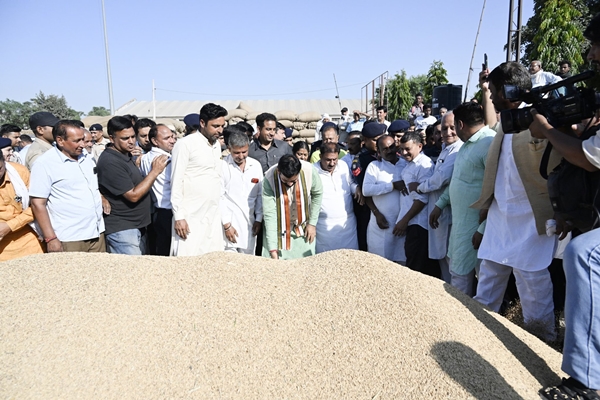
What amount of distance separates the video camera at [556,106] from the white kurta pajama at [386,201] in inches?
80.4

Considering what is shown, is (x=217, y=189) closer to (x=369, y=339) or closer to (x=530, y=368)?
(x=369, y=339)

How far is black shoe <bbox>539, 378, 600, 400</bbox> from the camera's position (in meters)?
1.71

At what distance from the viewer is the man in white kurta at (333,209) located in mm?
4379

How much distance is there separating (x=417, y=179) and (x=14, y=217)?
10.8ft

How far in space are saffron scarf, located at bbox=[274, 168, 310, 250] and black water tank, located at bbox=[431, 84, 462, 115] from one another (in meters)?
8.33

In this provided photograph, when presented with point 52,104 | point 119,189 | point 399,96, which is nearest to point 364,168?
point 119,189

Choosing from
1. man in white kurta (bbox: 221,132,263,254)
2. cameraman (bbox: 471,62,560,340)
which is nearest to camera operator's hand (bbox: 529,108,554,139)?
cameraman (bbox: 471,62,560,340)

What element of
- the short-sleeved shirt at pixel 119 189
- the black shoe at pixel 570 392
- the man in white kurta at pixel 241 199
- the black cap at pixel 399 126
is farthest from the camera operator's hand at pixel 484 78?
the short-sleeved shirt at pixel 119 189

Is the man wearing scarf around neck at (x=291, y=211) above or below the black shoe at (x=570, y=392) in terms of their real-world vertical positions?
above

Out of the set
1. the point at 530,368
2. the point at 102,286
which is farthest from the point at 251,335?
the point at 530,368

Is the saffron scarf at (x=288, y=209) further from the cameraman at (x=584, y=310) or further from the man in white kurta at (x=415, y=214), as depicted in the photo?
the cameraman at (x=584, y=310)

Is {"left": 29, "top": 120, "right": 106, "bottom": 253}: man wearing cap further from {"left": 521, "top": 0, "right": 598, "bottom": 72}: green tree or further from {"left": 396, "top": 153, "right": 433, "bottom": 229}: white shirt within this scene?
{"left": 521, "top": 0, "right": 598, "bottom": 72}: green tree

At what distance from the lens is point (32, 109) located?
1277 inches

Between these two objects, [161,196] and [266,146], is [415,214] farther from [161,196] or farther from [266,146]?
[161,196]
